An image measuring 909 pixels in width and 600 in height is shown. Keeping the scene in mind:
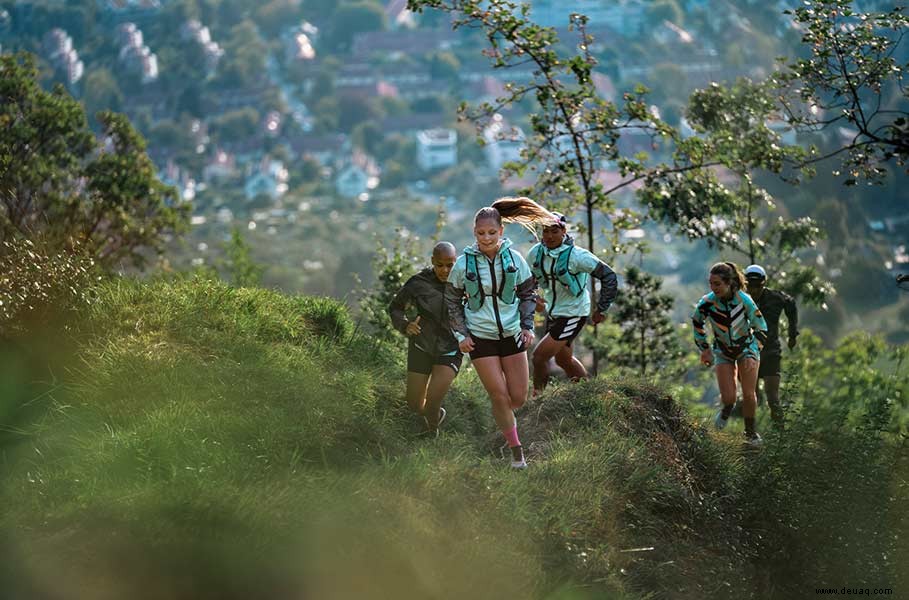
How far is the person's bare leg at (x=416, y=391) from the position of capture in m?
8.00

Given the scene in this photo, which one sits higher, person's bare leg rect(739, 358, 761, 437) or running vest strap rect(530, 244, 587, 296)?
running vest strap rect(530, 244, 587, 296)

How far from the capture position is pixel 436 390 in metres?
7.85

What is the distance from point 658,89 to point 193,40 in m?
69.5

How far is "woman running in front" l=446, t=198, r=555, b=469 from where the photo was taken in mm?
7266

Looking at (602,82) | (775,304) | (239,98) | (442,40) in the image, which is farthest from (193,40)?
(775,304)

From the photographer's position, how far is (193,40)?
162m

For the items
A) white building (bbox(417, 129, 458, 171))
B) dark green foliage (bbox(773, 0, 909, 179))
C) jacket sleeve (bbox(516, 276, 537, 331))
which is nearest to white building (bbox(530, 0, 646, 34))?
white building (bbox(417, 129, 458, 171))

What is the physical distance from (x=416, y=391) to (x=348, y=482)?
62.5 inches

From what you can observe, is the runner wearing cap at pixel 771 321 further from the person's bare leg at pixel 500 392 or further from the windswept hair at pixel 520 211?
the person's bare leg at pixel 500 392

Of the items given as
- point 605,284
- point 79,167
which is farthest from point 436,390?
point 79,167

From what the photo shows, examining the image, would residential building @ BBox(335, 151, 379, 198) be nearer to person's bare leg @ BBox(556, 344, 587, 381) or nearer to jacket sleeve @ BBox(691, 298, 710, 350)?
person's bare leg @ BBox(556, 344, 587, 381)

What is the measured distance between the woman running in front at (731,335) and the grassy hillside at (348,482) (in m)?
0.38

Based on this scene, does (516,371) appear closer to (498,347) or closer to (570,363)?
(498,347)

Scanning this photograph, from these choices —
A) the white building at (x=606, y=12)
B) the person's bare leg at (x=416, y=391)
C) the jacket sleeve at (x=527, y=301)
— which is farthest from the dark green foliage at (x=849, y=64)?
the white building at (x=606, y=12)
